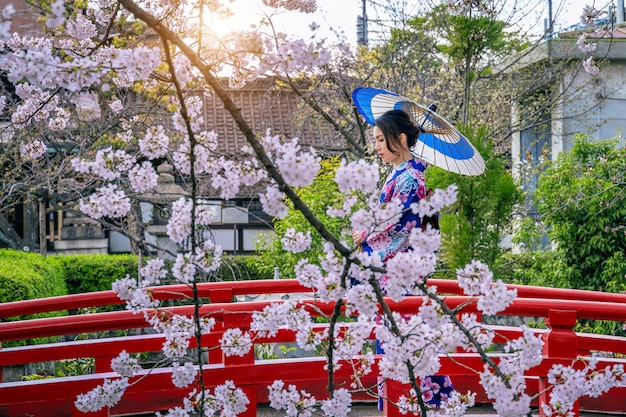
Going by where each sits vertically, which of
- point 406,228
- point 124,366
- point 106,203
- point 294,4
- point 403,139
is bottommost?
point 124,366

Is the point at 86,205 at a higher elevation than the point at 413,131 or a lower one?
lower

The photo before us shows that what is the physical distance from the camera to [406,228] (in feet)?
12.3

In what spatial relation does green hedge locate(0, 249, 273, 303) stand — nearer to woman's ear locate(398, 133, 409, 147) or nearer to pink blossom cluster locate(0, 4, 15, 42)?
woman's ear locate(398, 133, 409, 147)

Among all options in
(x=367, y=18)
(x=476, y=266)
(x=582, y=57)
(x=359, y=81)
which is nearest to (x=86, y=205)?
(x=476, y=266)

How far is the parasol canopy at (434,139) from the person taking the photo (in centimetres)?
434

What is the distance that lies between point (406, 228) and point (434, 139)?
900mm

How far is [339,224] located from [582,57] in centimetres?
499

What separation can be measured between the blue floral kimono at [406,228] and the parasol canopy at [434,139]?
452 millimetres

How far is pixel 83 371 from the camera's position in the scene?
6266 millimetres

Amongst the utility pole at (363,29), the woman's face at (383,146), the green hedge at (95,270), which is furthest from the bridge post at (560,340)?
the green hedge at (95,270)

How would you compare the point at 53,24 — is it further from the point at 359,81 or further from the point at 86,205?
the point at 359,81

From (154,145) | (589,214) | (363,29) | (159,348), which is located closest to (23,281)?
(159,348)

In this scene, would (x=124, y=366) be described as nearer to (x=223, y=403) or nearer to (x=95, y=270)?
(x=223, y=403)

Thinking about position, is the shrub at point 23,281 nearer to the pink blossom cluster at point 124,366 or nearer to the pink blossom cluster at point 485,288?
the pink blossom cluster at point 124,366
